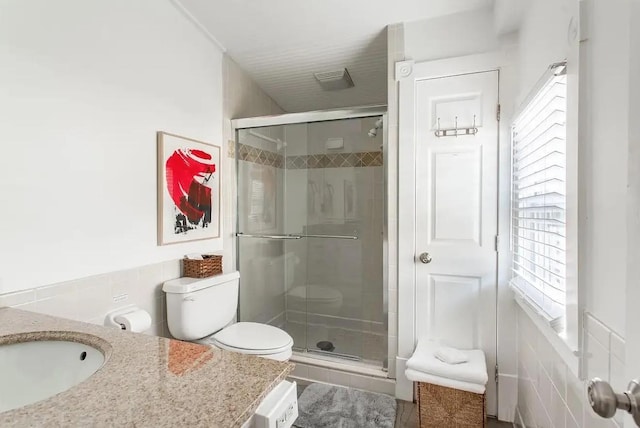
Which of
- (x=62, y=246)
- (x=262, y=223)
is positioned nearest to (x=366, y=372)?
(x=262, y=223)

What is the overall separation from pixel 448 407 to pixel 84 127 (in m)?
2.20

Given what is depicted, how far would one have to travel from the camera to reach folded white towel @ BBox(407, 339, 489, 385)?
1.60 meters

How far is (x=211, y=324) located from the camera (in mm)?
2021

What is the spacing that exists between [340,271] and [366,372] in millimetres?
866

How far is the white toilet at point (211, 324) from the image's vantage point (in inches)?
71.7

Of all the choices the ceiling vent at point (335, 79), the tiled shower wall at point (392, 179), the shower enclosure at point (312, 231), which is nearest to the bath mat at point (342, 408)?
the tiled shower wall at point (392, 179)

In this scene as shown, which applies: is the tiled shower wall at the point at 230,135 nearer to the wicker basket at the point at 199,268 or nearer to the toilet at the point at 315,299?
the wicker basket at the point at 199,268

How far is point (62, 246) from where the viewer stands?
1424mm

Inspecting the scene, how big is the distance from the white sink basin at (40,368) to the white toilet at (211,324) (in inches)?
35.1

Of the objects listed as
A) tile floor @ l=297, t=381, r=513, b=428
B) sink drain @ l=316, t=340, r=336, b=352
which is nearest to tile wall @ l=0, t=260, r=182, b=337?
sink drain @ l=316, t=340, r=336, b=352

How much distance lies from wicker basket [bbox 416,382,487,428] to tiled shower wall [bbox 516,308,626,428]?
0.22 m

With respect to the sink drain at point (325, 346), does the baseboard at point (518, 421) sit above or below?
below

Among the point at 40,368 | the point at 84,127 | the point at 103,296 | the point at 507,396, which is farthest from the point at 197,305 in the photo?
the point at 507,396

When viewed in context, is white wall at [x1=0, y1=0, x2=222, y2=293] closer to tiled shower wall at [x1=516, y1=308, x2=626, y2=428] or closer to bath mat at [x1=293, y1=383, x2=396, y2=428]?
bath mat at [x1=293, y1=383, x2=396, y2=428]
